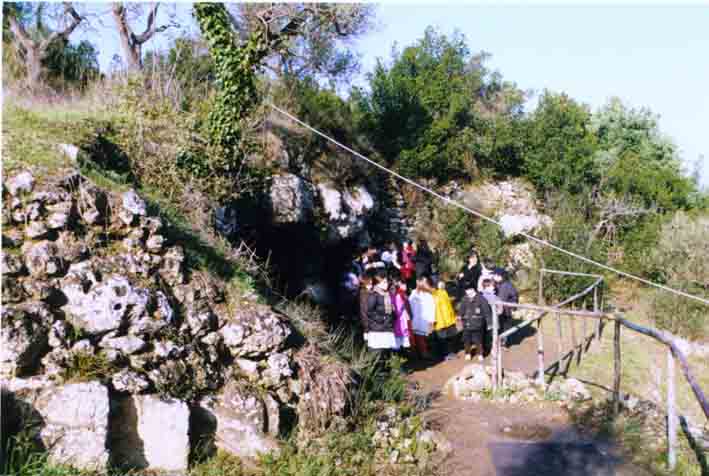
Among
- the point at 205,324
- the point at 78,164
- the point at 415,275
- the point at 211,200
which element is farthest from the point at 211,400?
the point at 415,275

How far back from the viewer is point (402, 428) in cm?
598

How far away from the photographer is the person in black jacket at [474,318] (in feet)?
29.5

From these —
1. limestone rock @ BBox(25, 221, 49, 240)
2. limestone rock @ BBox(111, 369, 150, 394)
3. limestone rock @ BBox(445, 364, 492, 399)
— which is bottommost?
limestone rock @ BBox(445, 364, 492, 399)

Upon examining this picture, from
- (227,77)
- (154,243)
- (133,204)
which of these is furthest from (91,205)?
(227,77)

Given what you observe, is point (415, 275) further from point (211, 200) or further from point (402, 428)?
point (402, 428)

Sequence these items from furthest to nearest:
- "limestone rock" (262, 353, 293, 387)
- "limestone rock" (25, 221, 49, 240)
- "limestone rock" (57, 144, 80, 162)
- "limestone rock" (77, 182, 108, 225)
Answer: "limestone rock" (57, 144, 80, 162) < "limestone rock" (262, 353, 293, 387) < "limestone rock" (77, 182, 108, 225) < "limestone rock" (25, 221, 49, 240)

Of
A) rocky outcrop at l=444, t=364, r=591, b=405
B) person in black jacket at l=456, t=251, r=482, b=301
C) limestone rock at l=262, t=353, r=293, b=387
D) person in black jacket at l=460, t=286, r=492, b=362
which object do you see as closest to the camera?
limestone rock at l=262, t=353, r=293, b=387

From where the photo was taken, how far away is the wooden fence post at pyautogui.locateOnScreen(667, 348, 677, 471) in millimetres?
4773

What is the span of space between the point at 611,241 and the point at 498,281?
9343 mm

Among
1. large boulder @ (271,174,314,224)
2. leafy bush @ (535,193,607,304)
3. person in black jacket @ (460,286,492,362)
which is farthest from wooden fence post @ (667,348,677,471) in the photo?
leafy bush @ (535,193,607,304)

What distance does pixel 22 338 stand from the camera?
14.7 ft

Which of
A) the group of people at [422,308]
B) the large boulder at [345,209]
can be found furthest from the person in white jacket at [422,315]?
the large boulder at [345,209]

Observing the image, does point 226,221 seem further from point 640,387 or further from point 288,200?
point 640,387

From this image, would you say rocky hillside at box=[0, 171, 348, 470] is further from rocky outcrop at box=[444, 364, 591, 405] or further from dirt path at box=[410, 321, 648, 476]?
rocky outcrop at box=[444, 364, 591, 405]
